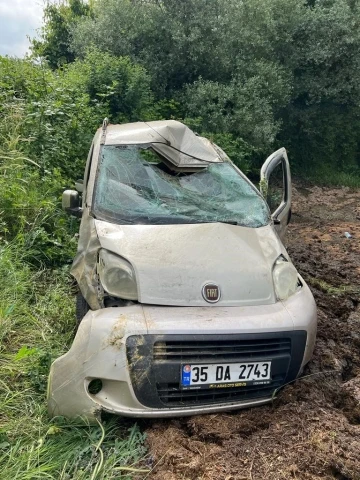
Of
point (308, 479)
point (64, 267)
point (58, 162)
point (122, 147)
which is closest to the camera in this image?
point (308, 479)

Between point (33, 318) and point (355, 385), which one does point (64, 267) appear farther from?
point (355, 385)

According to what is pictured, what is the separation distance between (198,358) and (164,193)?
145cm

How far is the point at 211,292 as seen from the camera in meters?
2.71

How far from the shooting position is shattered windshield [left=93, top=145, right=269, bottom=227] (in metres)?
3.24

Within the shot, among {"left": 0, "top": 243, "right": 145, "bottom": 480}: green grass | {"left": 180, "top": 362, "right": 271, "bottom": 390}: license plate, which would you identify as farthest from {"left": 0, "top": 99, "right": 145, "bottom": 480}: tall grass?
{"left": 180, "top": 362, "right": 271, "bottom": 390}: license plate

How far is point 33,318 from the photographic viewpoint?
143 inches

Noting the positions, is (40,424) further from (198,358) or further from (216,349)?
(216,349)

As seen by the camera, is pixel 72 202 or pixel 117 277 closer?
pixel 117 277

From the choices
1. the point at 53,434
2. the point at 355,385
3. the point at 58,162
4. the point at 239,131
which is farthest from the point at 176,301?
the point at 239,131

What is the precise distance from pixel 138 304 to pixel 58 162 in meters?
4.11

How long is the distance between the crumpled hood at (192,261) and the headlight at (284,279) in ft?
0.17

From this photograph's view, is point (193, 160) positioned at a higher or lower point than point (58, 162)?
higher

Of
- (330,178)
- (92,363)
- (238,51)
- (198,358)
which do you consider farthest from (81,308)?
(330,178)

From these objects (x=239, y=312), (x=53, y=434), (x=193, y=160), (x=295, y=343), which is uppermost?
(x=193, y=160)
